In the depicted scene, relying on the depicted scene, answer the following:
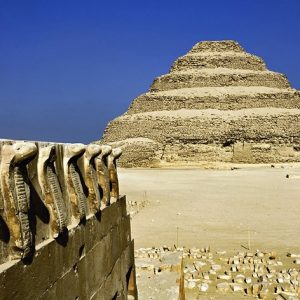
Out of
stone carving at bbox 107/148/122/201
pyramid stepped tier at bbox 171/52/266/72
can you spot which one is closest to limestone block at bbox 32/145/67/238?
stone carving at bbox 107/148/122/201

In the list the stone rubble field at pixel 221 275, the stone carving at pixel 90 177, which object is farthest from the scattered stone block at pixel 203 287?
the stone carving at pixel 90 177

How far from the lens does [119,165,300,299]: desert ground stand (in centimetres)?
1301

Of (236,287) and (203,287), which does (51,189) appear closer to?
(203,287)

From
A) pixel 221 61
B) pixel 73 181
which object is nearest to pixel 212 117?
pixel 221 61

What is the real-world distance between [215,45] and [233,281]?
70.5 meters

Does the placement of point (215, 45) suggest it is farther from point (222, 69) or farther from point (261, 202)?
point (261, 202)

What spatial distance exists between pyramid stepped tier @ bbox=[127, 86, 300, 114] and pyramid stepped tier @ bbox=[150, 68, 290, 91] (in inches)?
54.6

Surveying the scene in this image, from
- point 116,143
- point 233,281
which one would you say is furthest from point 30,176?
point 116,143

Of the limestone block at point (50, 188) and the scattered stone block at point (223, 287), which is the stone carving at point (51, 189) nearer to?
the limestone block at point (50, 188)

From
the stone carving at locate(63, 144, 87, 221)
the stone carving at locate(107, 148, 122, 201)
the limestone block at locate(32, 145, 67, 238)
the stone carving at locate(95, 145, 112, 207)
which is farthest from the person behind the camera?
the stone carving at locate(107, 148, 122, 201)

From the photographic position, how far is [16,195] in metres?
3.50

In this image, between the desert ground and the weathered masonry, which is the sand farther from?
the weathered masonry

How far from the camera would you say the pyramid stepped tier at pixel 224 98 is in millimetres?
65062

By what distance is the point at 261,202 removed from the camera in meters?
21.9
